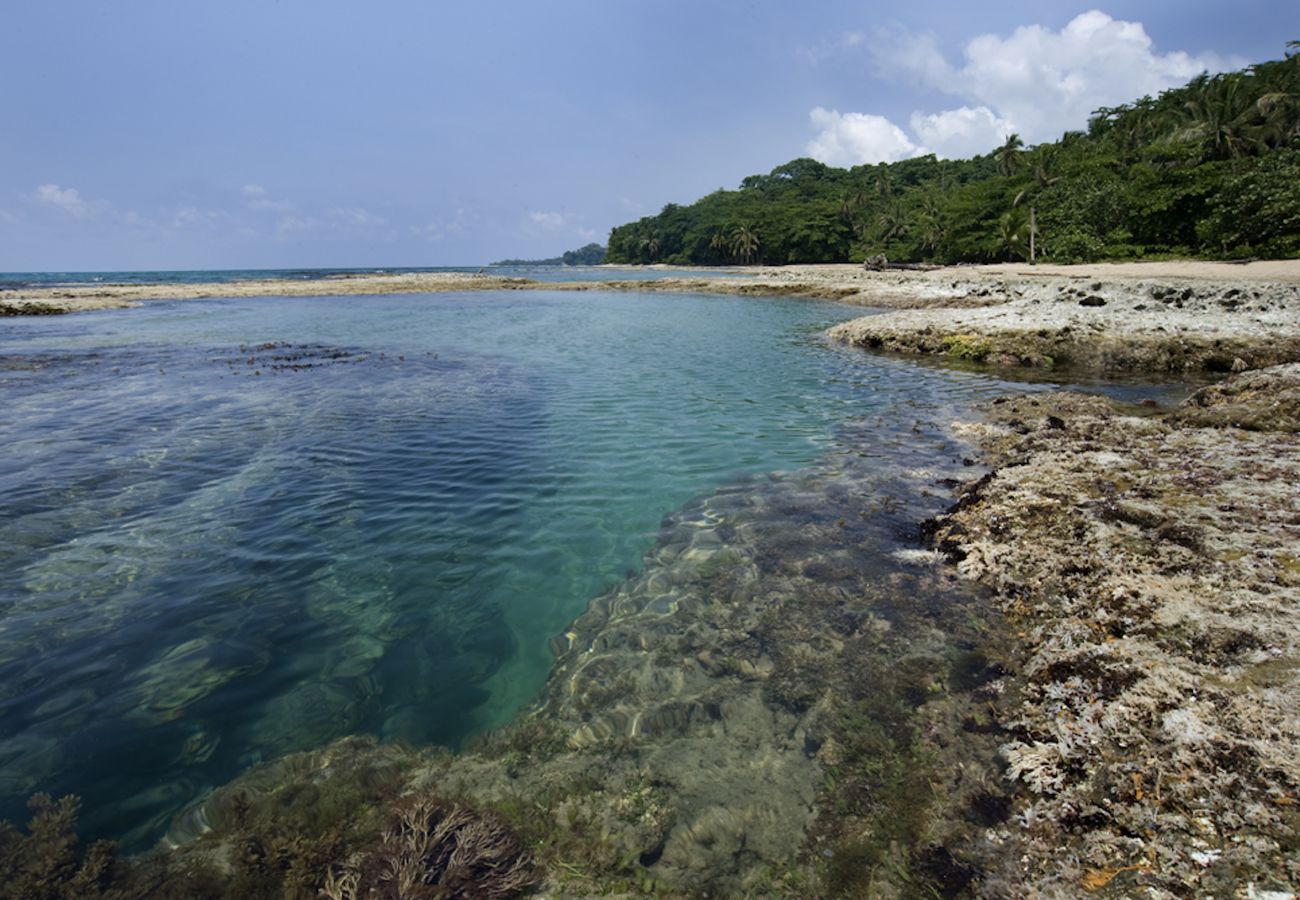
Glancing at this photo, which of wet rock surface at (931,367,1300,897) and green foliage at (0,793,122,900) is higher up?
wet rock surface at (931,367,1300,897)

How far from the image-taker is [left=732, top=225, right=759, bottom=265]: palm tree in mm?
126713

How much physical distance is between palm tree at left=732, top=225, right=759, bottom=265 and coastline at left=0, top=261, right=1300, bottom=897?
418ft

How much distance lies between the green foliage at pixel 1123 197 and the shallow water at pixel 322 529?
37068mm

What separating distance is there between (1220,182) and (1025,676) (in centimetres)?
5804

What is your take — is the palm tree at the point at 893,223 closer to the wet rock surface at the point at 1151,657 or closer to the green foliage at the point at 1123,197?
the green foliage at the point at 1123,197

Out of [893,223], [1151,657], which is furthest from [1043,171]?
[1151,657]

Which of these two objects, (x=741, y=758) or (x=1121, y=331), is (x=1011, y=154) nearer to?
(x=1121, y=331)

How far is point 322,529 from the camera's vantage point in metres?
8.29

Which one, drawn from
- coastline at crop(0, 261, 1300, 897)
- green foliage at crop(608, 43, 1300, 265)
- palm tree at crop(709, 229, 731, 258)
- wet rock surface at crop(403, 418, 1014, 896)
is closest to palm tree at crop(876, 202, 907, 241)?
green foliage at crop(608, 43, 1300, 265)

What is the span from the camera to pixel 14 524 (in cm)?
827

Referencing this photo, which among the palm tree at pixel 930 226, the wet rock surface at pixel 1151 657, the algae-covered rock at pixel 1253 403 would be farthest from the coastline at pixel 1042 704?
the palm tree at pixel 930 226

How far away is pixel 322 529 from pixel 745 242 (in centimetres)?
13112

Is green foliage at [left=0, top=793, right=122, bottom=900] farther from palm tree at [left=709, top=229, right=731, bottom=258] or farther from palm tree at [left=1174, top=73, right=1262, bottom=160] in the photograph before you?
palm tree at [left=709, top=229, right=731, bottom=258]

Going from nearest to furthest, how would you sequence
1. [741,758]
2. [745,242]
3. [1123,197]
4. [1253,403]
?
[741,758]
[1253,403]
[1123,197]
[745,242]
